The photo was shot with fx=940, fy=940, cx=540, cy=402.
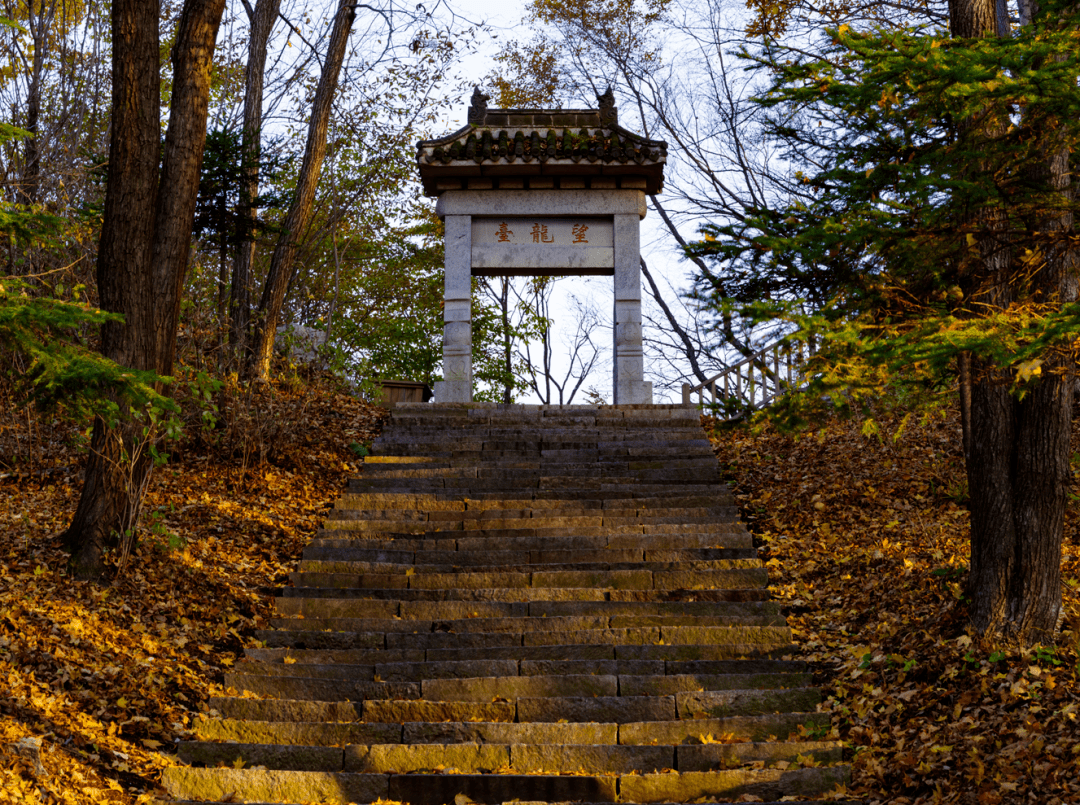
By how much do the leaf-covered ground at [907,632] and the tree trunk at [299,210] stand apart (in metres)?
6.00

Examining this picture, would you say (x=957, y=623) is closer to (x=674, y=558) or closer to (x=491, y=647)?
(x=674, y=558)

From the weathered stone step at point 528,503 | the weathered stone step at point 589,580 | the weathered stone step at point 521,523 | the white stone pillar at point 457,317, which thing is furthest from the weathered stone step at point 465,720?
the white stone pillar at point 457,317

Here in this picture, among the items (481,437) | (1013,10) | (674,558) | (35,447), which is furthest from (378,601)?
(1013,10)

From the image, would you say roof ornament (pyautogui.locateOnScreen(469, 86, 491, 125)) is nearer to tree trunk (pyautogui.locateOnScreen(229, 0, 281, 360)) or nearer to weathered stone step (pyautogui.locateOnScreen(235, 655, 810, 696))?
tree trunk (pyautogui.locateOnScreen(229, 0, 281, 360))

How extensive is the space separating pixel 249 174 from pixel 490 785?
9.58m

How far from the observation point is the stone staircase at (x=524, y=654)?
4965 millimetres

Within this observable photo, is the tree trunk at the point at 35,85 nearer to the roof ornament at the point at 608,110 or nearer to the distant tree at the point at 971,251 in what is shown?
the roof ornament at the point at 608,110

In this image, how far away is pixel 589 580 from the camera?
733cm

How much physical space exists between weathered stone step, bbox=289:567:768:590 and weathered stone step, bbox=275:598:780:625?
1.05 ft

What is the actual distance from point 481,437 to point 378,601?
3444 millimetres

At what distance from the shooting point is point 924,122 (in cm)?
553

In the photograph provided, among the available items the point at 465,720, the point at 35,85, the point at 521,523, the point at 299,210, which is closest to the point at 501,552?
the point at 521,523

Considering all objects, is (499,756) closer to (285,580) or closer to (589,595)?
(589,595)

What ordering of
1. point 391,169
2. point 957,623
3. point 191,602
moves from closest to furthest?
Result: point 957,623 < point 191,602 < point 391,169
